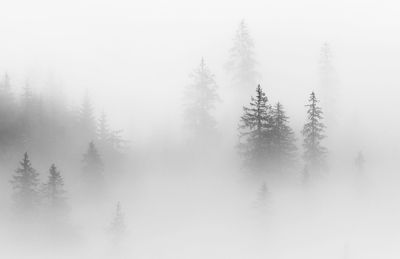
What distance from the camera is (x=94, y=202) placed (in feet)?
171

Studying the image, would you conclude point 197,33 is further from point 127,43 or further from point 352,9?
point 352,9

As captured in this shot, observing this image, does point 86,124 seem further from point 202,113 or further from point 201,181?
point 201,181

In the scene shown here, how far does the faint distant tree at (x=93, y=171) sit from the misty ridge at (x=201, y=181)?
0.30 ft

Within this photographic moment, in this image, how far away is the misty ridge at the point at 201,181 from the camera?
46.5 m

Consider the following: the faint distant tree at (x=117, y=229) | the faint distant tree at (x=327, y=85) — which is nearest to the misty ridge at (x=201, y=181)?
the faint distant tree at (x=117, y=229)

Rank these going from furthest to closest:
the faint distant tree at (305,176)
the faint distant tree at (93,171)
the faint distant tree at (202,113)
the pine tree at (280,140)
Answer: the faint distant tree at (202,113), the faint distant tree at (93,171), the pine tree at (280,140), the faint distant tree at (305,176)

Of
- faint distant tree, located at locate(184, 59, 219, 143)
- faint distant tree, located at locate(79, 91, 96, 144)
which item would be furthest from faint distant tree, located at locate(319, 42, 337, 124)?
faint distant tree, located at locate(79, 91, 96, 144)

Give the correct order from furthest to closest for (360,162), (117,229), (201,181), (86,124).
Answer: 1. (86,124)
2. (201,181)
3. (360,162)
4. (117,229)

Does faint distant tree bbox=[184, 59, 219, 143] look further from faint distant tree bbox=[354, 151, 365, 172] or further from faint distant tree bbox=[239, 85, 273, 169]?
faint distant tree bbox=[354, 151, 365, 172]

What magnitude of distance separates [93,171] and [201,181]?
9.97 metres

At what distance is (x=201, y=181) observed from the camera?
5616 cm

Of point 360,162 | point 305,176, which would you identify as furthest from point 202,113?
point 360,162

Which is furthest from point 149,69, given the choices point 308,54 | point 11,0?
point 11,0

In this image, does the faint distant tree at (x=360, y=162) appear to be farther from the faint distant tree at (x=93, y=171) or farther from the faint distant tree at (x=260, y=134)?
the faint distant tree at (x=93, y=171)
